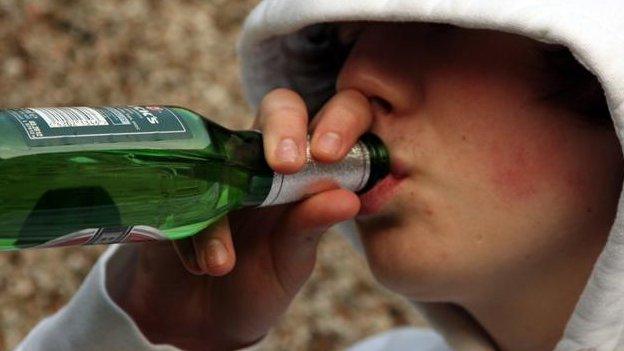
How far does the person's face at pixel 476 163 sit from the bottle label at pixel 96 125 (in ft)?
0.75

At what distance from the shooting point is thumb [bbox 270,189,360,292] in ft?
2.83

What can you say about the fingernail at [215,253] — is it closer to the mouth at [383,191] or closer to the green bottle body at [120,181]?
the green bottle body at [120,181]

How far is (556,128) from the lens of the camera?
910 millimetres

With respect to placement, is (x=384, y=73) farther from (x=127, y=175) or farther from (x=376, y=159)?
(x=127, y=175)

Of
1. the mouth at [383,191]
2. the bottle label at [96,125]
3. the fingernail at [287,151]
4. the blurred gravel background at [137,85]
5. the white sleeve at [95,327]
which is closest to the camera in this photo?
the bottle label at [96,125]

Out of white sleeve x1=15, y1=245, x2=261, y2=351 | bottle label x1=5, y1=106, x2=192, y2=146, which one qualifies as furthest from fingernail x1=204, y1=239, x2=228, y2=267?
white sleeve x1=15, y1=245, x2=261, y2=351

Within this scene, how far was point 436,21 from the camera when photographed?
2.82 ft

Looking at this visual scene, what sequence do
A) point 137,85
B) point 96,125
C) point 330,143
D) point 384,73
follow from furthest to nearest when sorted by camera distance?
point 137,85 < point 384,73 < point 330,143 < point 96,125

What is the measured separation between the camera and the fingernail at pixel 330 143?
838 millimetres

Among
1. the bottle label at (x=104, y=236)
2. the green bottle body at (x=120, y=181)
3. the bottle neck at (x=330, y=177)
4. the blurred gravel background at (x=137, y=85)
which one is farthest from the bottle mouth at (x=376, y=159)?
the blurred gravel background at (x=137, y=85)

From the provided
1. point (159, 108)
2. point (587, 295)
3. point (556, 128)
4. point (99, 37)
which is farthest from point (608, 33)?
point (99, 37)

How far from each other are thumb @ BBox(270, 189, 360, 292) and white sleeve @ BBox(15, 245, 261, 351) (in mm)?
137

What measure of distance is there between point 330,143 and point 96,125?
203 mm

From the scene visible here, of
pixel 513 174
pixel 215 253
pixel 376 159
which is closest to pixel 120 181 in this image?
pixel 215 253
